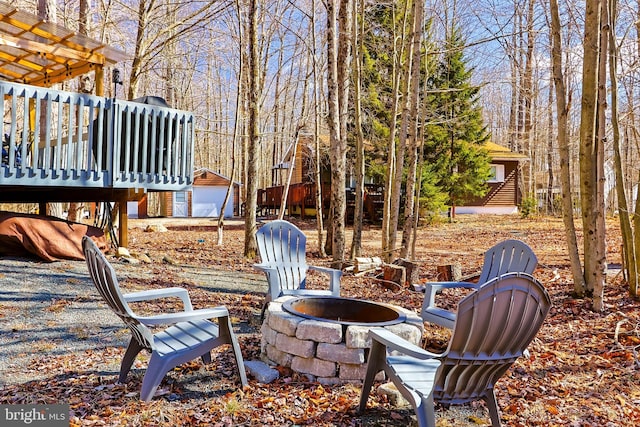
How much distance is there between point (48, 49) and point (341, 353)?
5.91 metres

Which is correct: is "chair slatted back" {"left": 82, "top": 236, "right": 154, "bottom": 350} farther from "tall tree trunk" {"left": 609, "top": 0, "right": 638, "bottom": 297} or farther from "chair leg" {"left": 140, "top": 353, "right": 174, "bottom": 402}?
"tall tree trunk" {"left": 609, "top": 0, "right": 638, "bottom": 297}

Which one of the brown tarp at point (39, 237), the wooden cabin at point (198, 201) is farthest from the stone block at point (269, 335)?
the wooden cabin at point (198, 201)

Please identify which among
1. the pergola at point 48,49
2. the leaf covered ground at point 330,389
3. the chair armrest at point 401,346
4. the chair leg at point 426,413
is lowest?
the leaf covered ground at point 330,389

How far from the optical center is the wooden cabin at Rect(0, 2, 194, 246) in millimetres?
5680

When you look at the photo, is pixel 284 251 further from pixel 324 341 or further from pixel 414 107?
pixel 414 107

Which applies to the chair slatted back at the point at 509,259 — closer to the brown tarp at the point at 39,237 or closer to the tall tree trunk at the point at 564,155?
the tall tree trunk at the point at 564,155

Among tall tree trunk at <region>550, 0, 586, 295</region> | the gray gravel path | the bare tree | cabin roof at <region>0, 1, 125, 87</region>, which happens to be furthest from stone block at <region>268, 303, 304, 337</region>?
cabin roof at <region>0, 1, 125, 87</region>

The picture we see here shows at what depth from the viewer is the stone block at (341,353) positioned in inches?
129

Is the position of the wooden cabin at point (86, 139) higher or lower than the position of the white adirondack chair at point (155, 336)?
higher

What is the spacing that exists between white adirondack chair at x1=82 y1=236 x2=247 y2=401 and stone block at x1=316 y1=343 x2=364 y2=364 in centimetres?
56

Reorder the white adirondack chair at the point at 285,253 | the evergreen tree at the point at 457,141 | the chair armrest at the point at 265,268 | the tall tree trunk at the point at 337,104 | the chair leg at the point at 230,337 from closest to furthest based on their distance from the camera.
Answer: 1. the chair leg at the point at 230,337
2. the chair armrest at the point at 265,268
3. the white adirondack chair at the point at 285,253
4. the tall tree trunk at the point at 337,104
5. the evergreen tree at the point at 457,141

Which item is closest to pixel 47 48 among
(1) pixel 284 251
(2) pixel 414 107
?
(1) pixel 284 251

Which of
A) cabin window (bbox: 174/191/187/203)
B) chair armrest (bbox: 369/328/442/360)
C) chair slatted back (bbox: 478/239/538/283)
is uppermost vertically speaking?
cabin window (bbox: 174/191/187/203)

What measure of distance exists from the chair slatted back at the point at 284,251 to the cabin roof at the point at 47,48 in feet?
13.0
